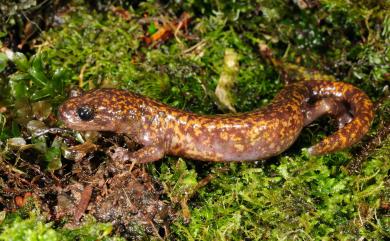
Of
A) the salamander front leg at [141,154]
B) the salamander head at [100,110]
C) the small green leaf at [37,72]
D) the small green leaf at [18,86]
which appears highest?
the small green leaf at [37,72]

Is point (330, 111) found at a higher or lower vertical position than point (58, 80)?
lower

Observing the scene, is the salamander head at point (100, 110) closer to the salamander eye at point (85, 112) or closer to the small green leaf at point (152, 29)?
the salamander eye at point (85, 112)

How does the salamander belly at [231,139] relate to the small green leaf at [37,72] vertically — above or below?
below

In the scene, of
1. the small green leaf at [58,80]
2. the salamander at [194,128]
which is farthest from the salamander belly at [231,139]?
the small green leaf at [58,80]

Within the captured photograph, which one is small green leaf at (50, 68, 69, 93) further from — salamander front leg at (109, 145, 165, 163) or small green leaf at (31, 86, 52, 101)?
salamander front leg at (109, 145, 165, 163)

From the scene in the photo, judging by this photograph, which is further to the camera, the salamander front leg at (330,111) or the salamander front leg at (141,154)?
the salamander front leg at (330,111)

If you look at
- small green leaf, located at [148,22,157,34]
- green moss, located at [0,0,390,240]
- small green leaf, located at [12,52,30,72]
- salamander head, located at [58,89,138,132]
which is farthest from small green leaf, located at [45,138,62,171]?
small green leaf, located at [148,22,157,34]

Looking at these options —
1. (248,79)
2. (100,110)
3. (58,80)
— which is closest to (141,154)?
(100,110)

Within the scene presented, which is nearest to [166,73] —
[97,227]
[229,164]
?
[229,164]

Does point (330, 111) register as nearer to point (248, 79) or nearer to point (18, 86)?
point (248, 79)
